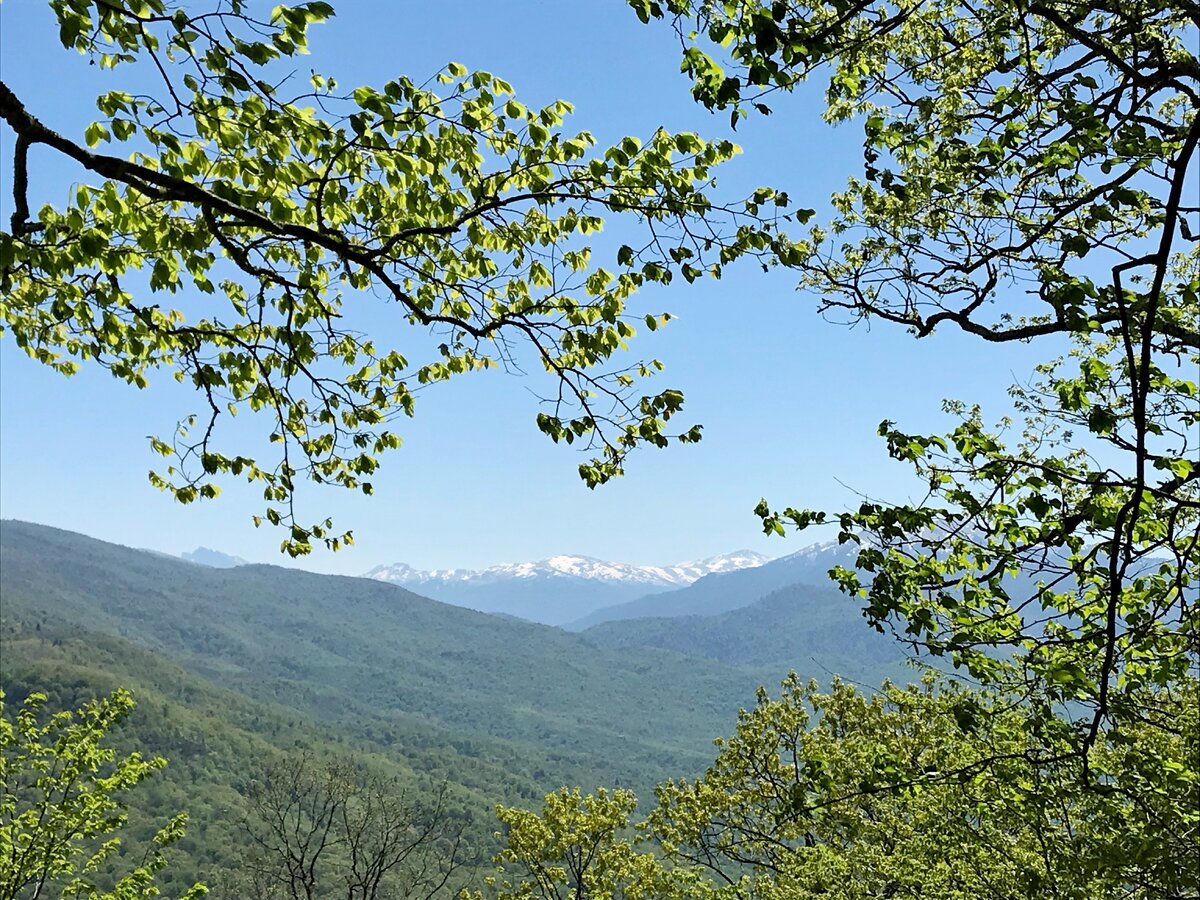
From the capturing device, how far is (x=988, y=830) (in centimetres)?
1364

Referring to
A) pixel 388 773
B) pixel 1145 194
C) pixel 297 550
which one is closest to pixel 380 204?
pixel 297 550

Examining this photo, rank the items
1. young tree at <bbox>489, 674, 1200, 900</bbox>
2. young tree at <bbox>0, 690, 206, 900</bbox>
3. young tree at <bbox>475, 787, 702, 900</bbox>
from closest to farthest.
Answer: young tree at <bbox>489, 674, 1200, 900</bbox>, young tree at <bbox>0, 690, 206, 900</bbox>, young tree at <bbox>475, 787, 702, 900</bbox>

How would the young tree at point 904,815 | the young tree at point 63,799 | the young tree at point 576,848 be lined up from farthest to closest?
the young tree at point 576,848 → the young tree at point 63,799 → the young tree at point 904,815

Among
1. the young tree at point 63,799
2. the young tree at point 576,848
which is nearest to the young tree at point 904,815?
the young tree at point 576,848

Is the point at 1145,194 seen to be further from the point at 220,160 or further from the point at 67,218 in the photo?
the point at 67,218

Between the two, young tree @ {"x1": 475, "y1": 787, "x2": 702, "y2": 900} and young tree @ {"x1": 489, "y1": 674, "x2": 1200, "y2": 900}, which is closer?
young tree @ {"x1": 489, "y1": 674, "x2": 1200, "y2": 900}

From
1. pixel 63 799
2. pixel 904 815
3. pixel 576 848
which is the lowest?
pixel 576 848

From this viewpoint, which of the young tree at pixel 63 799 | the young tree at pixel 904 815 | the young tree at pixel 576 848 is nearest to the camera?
the young tree at pixel 904 815

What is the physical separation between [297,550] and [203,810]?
181 meters

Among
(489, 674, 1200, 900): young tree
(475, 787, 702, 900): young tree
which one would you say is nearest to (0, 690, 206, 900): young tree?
(475, 787, 702, 900): young tree

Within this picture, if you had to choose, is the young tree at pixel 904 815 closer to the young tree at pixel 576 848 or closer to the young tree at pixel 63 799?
the young tree at pixel 576 848

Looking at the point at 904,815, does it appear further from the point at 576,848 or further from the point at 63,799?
the point at 63,799

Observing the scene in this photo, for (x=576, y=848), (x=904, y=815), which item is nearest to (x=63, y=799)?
(x=576, y=848)

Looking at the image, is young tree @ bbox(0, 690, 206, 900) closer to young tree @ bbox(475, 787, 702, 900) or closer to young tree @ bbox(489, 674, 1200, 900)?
young tree @ bbox(475, 787, 702, 900)
